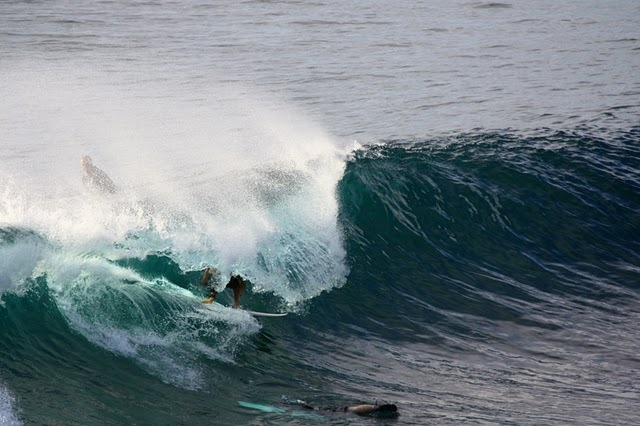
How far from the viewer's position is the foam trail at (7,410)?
31.4 feet

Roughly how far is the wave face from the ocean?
0.04 metres

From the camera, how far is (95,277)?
12312 millimetres

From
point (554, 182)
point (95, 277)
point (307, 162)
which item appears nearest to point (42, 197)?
point (307, 162)

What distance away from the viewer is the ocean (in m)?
11.3

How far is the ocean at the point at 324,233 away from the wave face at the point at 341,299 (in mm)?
43

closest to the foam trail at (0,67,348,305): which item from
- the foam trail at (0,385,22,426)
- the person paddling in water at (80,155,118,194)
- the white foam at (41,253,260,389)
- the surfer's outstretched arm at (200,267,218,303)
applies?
the person paddling in water at (80,155,118,194)

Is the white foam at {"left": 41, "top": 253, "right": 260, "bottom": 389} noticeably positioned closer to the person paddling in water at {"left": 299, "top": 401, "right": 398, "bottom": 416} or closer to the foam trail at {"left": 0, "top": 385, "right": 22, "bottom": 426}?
the foam trail at {"left": 0, "top": 385, "right": 22, "bottom": 426}

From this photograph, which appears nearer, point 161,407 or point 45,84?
point 161,407

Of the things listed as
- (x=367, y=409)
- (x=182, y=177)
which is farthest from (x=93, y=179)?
(x=367, y=409)

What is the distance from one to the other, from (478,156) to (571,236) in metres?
3.70

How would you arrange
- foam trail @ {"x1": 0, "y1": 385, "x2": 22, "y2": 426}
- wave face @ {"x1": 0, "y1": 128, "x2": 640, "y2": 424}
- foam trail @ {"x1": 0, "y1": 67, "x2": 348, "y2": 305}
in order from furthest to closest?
foam trail @ {"x1": 0, "y1": 67, "x2": 348, "y2": 305}
wave face @ {"x1": 0, "y1": 128, "x2": 640, "y2": 424}
foam trail @ {"x1": 0, "y1": 385, "x2": 22, "y2": 426}

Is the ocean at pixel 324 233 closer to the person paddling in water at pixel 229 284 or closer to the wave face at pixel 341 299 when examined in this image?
the wave face at pixel 341 299

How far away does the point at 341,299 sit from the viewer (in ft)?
47.7

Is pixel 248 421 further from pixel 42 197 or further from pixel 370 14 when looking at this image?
pixel 370 14
